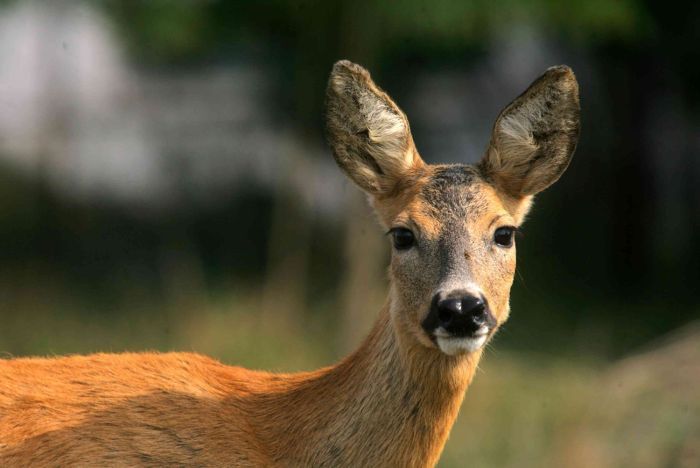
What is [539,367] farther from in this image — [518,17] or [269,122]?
[269,122]

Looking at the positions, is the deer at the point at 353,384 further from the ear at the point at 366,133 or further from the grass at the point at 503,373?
the grass at the point at 503,373

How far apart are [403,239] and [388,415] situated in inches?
34.9

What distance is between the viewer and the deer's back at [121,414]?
5.94 m

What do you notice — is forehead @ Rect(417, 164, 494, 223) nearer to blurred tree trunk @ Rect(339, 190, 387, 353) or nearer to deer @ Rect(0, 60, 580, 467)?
deer @ Rect(0, 60, 580, 467)

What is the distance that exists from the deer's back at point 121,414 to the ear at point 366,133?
51.3 inches

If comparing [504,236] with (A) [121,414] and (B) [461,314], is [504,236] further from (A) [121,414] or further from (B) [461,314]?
(A) [121,414]

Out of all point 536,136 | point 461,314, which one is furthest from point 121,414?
point 536,136

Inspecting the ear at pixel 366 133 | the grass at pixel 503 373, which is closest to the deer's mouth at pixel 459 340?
the ear at pixel 366 133

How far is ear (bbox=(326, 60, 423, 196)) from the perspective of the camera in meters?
6.58

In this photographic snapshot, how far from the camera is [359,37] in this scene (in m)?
14.8

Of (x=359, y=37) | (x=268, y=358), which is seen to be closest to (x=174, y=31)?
(x=359, y=37)

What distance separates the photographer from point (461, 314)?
5672mm

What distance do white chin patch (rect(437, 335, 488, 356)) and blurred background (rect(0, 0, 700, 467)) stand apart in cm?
413

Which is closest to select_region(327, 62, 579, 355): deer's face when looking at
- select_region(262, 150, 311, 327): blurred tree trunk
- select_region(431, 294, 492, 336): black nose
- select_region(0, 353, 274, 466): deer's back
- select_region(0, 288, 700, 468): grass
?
select_region(431, 294, 492, 336): black nose
